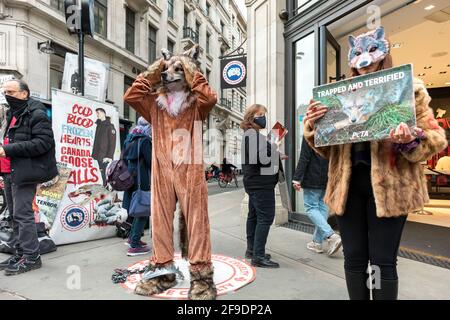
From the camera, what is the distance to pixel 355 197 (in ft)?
6.66

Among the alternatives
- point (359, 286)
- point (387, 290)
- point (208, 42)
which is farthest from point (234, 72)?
point (208, 42)

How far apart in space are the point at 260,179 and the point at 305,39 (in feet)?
11.2

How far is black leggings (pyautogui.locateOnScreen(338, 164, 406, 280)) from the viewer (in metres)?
1.89

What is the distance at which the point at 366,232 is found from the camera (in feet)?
6.58

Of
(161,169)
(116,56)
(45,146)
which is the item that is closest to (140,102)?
(161,169)

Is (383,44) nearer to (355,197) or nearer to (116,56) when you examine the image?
(355,197)

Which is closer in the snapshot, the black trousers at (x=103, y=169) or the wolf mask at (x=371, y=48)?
the wolf mask at (x=371, y=48)

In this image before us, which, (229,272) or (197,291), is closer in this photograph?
(197,291)

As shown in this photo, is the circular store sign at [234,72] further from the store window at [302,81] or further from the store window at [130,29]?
the store window at [130,29]

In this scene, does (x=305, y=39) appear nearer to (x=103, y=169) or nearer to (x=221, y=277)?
(x=103, y=169)

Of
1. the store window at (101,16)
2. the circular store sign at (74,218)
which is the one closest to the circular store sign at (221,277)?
the circular store sign at (74,218)

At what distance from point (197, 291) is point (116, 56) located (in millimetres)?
17049

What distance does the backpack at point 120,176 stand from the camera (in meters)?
4.26

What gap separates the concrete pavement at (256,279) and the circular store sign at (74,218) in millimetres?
255
